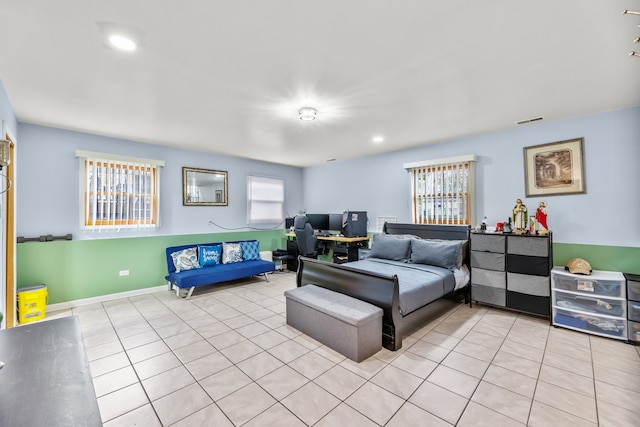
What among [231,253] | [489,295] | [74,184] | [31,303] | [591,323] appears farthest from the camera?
[231,253]

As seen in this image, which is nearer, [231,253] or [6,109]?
[6,109]

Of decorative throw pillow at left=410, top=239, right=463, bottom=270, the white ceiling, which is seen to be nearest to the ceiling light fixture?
the white ceiling

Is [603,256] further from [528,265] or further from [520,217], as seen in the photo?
[520,217]

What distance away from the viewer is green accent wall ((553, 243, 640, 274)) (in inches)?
121

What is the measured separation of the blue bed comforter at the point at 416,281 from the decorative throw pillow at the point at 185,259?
9.13 feet

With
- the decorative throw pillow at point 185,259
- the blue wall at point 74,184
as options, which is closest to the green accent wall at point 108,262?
the blue wall at point 74,184

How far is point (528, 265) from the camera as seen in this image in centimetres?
341

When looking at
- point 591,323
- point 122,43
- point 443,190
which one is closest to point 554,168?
point 443,190

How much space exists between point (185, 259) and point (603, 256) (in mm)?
5819

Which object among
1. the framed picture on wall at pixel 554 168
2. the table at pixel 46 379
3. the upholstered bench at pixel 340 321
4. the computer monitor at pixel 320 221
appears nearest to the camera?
the table at pixel 46 379

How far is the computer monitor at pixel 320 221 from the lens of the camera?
612 cm

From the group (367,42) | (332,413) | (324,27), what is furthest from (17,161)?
(332,413)

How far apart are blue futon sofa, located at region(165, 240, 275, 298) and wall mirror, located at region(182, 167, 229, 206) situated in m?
0.85

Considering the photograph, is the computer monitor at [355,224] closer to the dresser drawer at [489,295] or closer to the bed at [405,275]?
the bed at [405,275]
